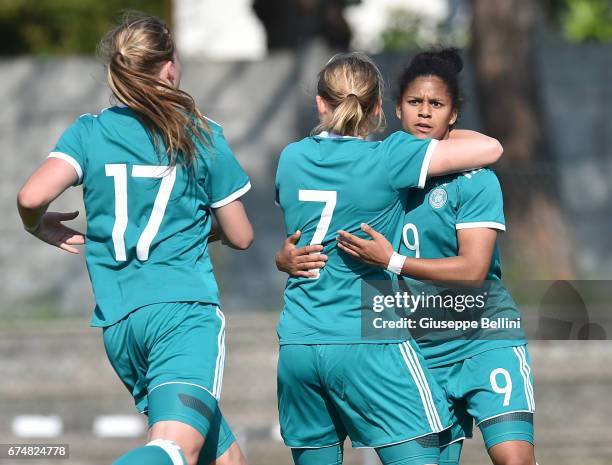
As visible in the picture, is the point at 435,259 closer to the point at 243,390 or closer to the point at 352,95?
the point at 352,95

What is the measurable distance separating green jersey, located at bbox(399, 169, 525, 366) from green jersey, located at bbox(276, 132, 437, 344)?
0.17 meters

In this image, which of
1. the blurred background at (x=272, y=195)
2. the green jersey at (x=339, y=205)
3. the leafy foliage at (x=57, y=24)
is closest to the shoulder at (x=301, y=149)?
the green jersey at (x=339, y=205)

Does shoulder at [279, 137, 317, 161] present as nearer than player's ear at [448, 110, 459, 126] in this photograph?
Yes

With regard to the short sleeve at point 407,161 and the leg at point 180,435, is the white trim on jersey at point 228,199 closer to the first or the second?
the short sleeve at point 407,161

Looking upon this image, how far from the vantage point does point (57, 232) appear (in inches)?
185

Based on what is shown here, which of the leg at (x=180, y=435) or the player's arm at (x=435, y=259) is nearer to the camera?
the leg at (x=180, y=435)

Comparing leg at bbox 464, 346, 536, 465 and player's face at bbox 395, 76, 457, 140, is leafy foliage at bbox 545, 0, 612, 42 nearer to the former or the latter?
player's face at bbox 395, 76, 457, 140

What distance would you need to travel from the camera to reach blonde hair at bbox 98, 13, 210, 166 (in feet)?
14.2

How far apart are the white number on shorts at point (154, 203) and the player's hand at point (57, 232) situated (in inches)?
13.9

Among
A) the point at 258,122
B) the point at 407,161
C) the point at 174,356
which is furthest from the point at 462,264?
the point at 258,122

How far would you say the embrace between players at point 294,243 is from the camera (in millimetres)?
4309

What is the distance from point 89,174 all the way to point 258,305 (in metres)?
6.09

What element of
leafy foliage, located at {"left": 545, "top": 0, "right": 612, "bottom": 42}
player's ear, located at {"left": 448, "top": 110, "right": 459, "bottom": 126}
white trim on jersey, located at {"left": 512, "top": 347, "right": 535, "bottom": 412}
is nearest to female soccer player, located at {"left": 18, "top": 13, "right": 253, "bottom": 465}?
player's ear, located at {"left": 448, "top": 110, "right": 459, "bottom": 126}

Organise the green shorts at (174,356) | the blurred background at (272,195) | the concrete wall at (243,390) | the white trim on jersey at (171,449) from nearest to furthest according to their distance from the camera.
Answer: the white trim on jersey at (171,449) → the green shorts at (174,356) → the concrete wall at (243,390) → the blurred background at (272,195)
